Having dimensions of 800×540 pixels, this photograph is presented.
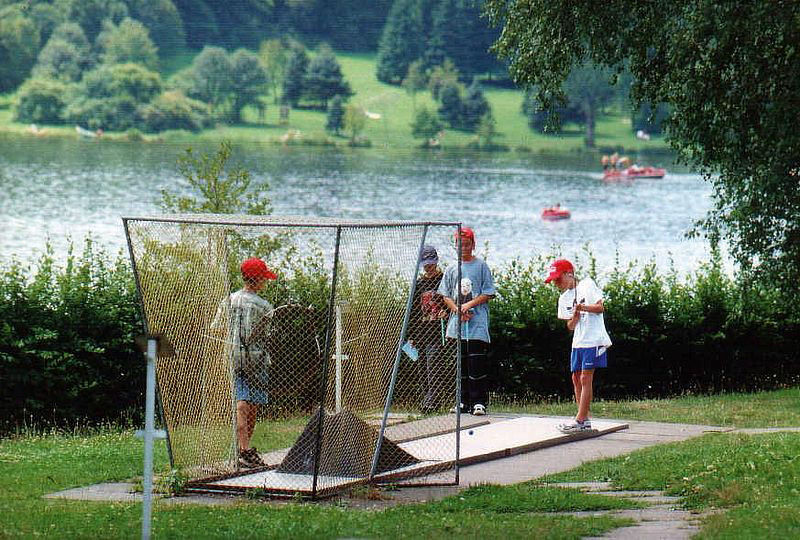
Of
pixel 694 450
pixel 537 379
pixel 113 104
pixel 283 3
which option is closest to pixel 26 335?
pixel 537 379

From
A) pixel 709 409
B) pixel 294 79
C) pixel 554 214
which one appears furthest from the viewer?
pixel 294 79

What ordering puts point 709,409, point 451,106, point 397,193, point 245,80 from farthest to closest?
1. point 245,80
2. point 451,106
3. point 397,193
4. point 709,409

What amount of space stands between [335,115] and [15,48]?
1183 inches

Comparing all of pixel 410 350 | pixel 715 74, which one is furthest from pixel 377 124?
pixel 410 350

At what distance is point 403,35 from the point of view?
115 m

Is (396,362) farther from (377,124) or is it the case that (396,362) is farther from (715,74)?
(377,124)

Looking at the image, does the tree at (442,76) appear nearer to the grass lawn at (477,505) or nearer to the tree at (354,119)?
the tree at (354,119)

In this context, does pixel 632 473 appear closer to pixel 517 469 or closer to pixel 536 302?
pixel 517 469

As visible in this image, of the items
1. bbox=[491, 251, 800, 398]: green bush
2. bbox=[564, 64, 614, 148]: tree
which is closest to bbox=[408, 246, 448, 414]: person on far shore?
bbox=[491, 251, 800, 398]: green bush

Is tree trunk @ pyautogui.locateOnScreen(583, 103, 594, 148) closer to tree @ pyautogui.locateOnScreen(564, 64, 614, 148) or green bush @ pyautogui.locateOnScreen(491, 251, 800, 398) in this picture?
tree @ pyautogui.locateOnScreen(564, 64, 614, 148)

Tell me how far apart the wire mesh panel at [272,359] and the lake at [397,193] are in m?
44.2

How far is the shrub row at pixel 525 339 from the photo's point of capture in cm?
1698

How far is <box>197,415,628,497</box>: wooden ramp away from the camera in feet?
34.4

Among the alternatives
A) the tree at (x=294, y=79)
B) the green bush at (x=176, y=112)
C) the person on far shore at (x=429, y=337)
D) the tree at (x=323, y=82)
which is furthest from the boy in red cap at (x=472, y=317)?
the tree at (x=294, y=79)
